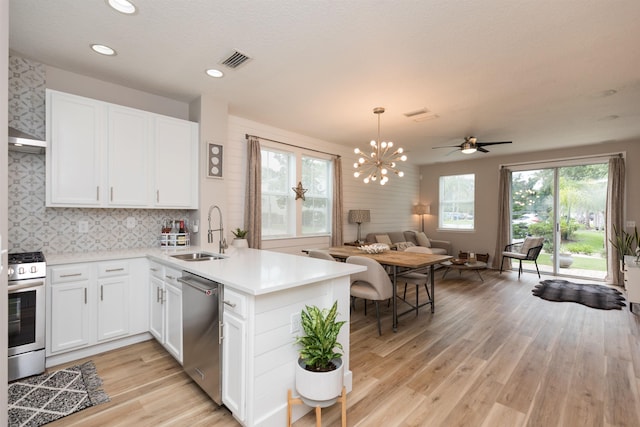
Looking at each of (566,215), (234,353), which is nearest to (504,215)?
(566,215)

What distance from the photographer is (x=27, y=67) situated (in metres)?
2.83

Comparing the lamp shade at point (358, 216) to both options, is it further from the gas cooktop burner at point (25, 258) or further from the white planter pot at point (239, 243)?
the gas cooktop burner at point (25, 258)

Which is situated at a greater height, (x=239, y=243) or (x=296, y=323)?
(x=239, y=243)

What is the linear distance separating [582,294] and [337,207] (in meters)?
4.44

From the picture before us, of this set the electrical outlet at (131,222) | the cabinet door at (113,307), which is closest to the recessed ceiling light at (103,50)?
the electrical outlet at (131,222)

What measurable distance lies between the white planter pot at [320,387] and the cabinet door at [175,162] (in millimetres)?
2559

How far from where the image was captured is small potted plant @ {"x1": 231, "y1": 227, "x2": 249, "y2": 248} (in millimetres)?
3902

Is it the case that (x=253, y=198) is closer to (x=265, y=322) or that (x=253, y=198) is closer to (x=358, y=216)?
(x=358, y=216)

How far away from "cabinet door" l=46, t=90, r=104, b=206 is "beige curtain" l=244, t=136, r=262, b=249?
1.87 metres

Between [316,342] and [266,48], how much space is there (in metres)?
2.41

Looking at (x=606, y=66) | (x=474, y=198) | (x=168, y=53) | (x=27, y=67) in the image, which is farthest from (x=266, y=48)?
(x=474, y=198)

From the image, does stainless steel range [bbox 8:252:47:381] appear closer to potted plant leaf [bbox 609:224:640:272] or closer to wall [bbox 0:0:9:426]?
wall [bbox 0:0:9:426]

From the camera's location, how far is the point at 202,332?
7.00ft

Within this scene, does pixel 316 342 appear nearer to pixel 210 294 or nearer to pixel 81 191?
pixel 210 294
